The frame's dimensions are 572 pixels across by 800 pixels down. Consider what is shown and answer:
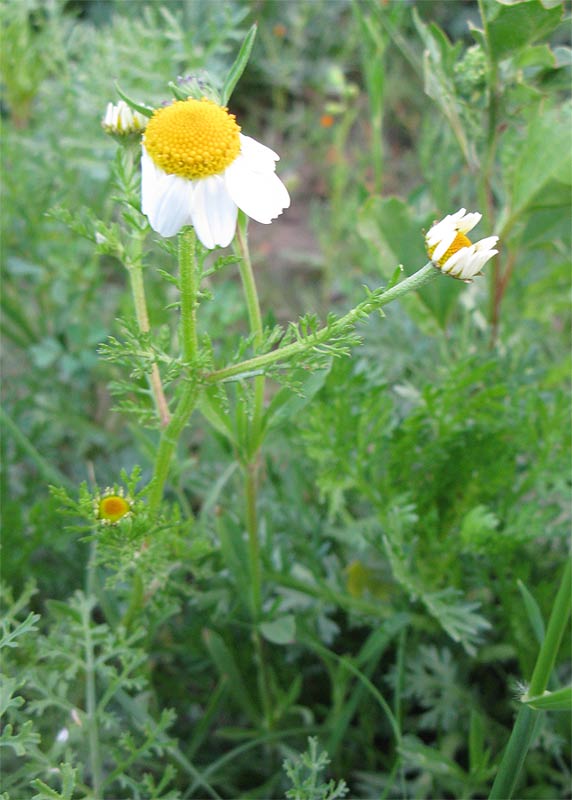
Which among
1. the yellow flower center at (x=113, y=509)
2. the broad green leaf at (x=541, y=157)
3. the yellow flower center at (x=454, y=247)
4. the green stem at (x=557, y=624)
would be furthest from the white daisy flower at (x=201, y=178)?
the broad green leaf at (x=541, y=157)

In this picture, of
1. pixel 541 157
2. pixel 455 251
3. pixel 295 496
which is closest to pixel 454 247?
pixel 455 251

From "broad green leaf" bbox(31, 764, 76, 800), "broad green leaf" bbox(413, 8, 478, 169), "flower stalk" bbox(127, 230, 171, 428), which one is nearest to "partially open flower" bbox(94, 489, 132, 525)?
"flower stalk" bbox(127, 230, 171, 428)

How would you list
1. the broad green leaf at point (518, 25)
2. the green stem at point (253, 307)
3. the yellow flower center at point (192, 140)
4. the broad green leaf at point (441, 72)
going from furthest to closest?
1. the broad green leaf at point (441, 72)
2. the broad green leaf at point (518, 25)
3. the green stem at point (253, 307)
4. the yellow flower center at point (192, 140)

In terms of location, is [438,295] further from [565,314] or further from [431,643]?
[565,314]

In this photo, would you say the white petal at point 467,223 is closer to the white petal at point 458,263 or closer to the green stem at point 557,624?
the white petal at point 458,263

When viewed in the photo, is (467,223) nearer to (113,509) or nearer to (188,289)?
(188,289)

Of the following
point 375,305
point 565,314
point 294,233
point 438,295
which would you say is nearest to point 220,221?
point 375,305

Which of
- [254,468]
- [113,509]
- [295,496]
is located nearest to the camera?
[113,509]
